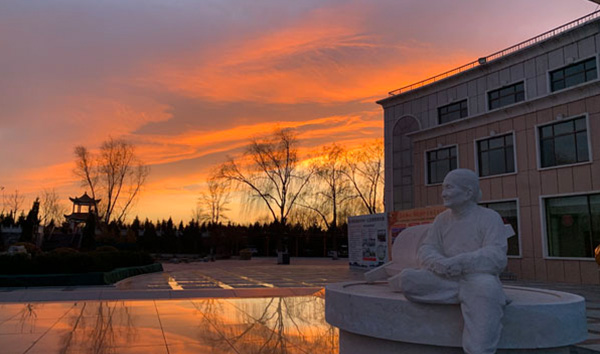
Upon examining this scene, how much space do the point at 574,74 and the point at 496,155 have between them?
5197 millimetres

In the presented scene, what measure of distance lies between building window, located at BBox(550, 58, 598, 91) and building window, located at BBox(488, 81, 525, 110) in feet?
6.10

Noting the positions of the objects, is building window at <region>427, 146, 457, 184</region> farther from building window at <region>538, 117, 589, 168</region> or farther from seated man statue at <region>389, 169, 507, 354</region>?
seated man statue at <region>389, 169, 507, 354</region>

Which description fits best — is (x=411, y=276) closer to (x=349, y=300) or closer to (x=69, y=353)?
(x=349, y=300)

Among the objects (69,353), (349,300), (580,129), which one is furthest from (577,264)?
(69,353)

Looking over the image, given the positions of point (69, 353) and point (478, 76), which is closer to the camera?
point (69, 353)

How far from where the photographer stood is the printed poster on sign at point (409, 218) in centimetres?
2135

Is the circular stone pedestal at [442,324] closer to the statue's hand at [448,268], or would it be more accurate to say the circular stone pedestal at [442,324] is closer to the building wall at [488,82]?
the statue's hand at [448,268]

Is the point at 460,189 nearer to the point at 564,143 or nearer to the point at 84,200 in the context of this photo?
the point at 564,143

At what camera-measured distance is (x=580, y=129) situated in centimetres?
1941

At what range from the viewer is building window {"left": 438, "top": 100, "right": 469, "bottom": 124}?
28219 millimetres

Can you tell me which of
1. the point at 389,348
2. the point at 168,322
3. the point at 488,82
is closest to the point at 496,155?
the point at 488,82

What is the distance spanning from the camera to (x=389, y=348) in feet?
15.0

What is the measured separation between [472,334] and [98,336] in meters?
6.03

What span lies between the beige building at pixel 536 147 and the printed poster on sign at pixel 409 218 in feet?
10.8
